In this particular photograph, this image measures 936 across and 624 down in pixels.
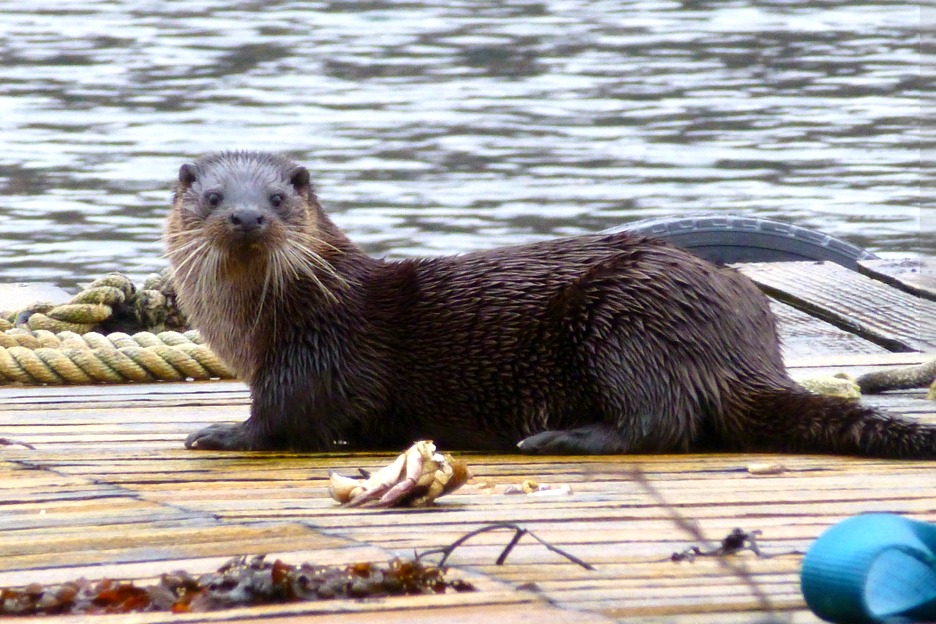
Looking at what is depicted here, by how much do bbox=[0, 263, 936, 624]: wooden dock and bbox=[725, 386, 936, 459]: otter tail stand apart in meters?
0.05

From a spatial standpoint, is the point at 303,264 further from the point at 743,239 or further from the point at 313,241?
the point at 743,239

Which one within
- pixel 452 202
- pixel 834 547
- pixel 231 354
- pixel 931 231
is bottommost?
pixel 452 202

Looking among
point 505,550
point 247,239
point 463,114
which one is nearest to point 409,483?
point 505,550

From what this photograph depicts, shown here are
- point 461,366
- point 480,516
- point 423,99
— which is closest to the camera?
point 480,516

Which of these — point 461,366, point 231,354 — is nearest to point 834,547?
point 461,366

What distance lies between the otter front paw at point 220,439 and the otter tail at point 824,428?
104cm

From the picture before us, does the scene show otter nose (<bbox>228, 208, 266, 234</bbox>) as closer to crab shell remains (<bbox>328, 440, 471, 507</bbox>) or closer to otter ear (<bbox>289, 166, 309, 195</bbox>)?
otter ear (<bbox>289, 166, 309, 195</bbox>)

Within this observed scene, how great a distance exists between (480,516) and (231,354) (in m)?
1.35

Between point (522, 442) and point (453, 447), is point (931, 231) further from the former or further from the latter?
point (453, 447)

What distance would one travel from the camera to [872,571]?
5.95 feet

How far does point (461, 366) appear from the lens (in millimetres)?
3678

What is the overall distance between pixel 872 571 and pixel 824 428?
1.55 m

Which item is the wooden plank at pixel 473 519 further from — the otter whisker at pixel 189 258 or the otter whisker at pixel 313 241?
the otter whisker at pixel 313 241

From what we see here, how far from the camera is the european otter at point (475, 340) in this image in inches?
136
